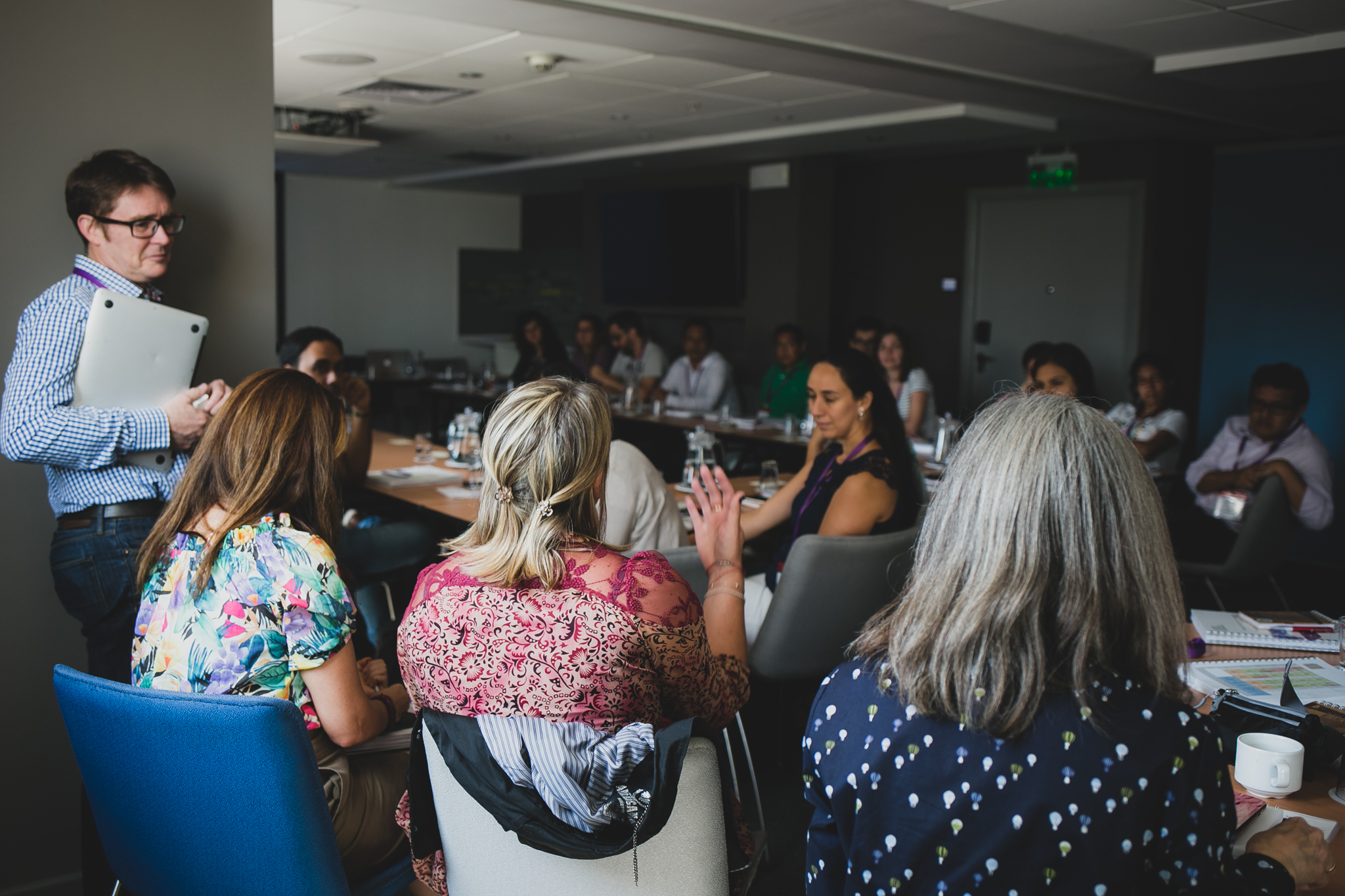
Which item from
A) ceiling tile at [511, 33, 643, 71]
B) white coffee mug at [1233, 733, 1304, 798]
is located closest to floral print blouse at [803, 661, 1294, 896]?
white coffee mug at [1233, 733, 1304, 798]

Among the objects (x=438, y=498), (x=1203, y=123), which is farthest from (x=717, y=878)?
(x=1203, y=123)

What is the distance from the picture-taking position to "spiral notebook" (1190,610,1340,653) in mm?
2166

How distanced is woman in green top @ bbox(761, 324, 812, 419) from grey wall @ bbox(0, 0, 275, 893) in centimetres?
493

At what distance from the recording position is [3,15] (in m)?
2.23

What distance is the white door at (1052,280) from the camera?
707 cm

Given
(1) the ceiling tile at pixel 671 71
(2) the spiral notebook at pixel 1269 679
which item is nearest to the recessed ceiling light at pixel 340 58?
(1) the ceiling tile at pixel 671 71

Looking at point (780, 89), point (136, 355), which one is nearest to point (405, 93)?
point (780, 89)

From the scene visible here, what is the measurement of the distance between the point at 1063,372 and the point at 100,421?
3.78m

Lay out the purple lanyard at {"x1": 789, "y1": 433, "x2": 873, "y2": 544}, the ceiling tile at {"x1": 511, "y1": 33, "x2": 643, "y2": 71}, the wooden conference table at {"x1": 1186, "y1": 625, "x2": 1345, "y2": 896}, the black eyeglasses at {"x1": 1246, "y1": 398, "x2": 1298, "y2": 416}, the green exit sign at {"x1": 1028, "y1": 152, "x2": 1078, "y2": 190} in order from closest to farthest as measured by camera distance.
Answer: the wooden conference table at {"x1": 1186, "y1": 625, "x2": 1345, "y2": 896} → the purple lanyard at {"x1": 789, "y1": 433, "x2": 873, "y2": 544} → the black eyeglasses at {"x1": 1246, "y1": 398, "x2": 1298, "y2": 416} → the ceiling tile at {"x1": 511, "y1": 33, "x2": 643, "y2": 71} → the green exit sign at {"x1": 1028, "y1": 152, "x2": 1078, "y2": 190}

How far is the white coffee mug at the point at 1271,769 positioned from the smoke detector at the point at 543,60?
14.3 feet

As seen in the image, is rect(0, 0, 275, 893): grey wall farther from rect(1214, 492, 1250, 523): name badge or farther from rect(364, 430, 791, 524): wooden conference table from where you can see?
rect(1214, 492, 1250, 523): name badge

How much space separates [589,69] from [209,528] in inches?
161

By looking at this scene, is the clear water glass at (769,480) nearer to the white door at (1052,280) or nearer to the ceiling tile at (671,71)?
the ceiling tile at (671,71)

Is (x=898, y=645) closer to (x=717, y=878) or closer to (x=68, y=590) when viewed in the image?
(x=717, y=878)
